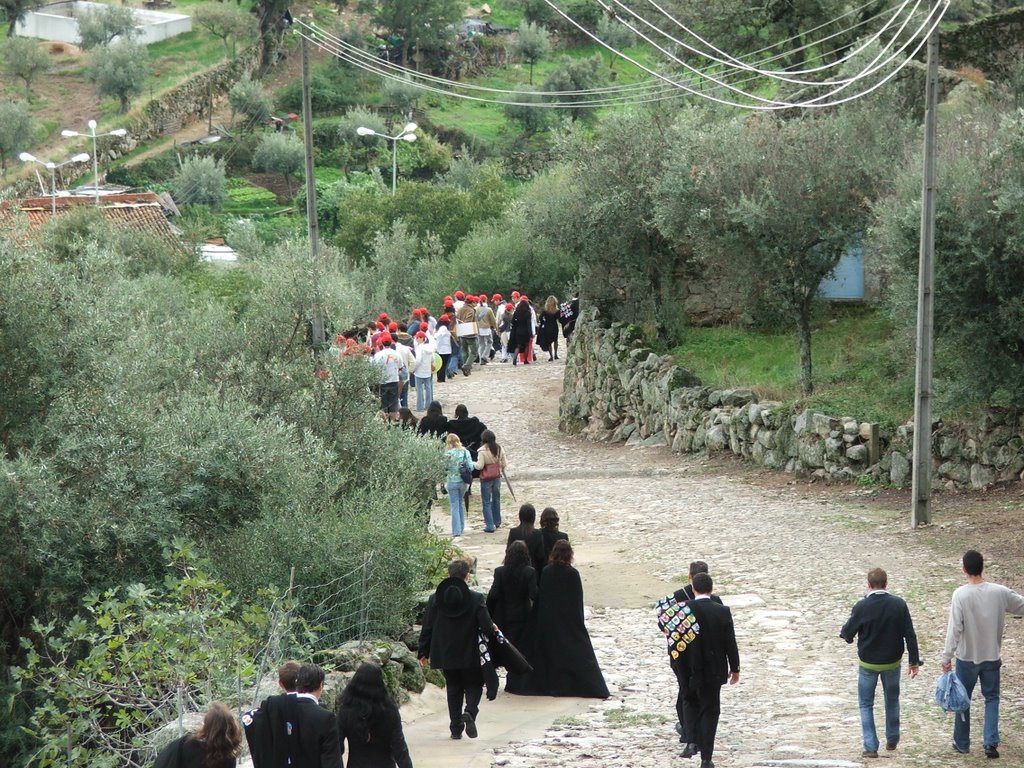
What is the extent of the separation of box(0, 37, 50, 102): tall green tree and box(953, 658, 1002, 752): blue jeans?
8459cm

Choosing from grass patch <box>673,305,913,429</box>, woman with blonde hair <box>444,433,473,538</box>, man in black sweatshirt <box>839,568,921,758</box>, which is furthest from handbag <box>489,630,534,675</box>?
grass patch <box>673,305,913,429</box>

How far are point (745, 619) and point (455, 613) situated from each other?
4.38 metres

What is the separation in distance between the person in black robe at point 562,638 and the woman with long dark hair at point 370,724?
322cm

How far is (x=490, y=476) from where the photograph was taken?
18594mm

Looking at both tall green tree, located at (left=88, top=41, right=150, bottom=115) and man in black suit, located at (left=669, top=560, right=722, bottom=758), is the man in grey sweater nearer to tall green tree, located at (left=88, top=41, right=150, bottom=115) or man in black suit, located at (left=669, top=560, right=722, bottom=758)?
man in black suit, located at (left=669, top=560, right=722, bottom=758)

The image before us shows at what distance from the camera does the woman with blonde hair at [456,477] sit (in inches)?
709

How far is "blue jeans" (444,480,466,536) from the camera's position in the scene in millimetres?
18406

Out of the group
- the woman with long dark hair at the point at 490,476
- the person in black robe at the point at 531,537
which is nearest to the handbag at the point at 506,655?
the person in black robe at the point at 531,537

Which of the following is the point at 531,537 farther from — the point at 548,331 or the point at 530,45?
the point at 530,45

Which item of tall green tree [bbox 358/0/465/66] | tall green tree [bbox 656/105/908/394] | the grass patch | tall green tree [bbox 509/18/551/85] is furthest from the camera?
tall green tree [bbox 509/18/551/85]

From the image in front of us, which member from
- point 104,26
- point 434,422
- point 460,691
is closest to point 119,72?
point 104,26

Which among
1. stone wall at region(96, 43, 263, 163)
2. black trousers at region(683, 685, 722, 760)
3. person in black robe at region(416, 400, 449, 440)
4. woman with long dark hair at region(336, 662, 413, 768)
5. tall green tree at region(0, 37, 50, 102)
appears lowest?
black trousers at region(683, 685, 722, 760)

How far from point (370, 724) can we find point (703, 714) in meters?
2.56

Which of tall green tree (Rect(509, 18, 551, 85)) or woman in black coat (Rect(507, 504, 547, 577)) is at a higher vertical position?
tall green tree (Rect(509, 18, 551, 85))
